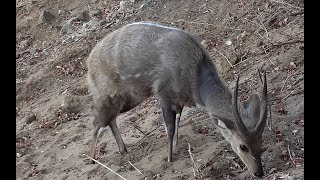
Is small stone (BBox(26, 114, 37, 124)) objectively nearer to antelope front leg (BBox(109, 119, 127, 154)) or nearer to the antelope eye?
antelope front leg (BBox(109, 119, 127, 154))

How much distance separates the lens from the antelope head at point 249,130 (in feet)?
18.2

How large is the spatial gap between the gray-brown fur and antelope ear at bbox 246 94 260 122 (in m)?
0.02

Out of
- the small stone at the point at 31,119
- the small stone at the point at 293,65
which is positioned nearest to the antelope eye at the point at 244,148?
the small stone at the point at 293,65

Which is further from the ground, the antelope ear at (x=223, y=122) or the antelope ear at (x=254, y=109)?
the antelope ear at (x=254, y=109)

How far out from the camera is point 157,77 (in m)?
6.68

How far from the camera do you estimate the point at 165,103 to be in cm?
665

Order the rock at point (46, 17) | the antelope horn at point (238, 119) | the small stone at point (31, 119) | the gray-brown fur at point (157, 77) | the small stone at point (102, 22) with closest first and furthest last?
the antelope horn at point (238, 119), the gray-brown fur at point (157, 77), the small stone at point (31, 119), the small stone at point (102, 22), the rock at point (46, 17)

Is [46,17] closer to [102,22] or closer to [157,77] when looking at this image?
[102,22]

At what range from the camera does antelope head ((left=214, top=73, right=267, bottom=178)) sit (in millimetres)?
5539

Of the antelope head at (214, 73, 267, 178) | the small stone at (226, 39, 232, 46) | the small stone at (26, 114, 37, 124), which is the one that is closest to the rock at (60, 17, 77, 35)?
the small stone at (26, 114, 37, 124)

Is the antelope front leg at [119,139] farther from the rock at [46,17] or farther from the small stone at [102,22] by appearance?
the rock at [46,17]
